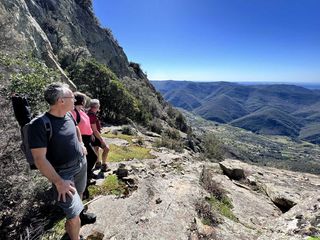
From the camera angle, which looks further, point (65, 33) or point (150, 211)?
point (65, 33)

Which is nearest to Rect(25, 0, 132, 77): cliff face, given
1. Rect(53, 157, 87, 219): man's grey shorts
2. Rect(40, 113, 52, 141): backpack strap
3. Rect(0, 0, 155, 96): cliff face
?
Rect(0, 0, 155, 96): cliff face

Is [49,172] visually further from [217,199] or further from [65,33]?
[65,33]

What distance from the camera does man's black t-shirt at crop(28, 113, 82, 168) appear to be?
143 inches

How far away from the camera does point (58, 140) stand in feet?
12.9

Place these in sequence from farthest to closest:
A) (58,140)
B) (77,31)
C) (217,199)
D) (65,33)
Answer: (77,31), (65,33), (217,199), (58,140)

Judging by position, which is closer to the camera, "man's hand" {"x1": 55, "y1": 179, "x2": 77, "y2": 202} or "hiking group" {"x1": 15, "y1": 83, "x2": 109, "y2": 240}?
"hiking group" {"x1": 15, "y1": 83, "x2": 109, "y2": 240}

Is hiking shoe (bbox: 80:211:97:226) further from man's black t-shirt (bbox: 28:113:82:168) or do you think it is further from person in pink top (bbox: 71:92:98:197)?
man's black t-shirt (bbox: 28:113:82:168)

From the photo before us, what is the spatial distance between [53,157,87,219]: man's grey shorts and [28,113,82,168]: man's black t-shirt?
0.17 metres

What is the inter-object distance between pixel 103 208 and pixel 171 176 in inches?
141

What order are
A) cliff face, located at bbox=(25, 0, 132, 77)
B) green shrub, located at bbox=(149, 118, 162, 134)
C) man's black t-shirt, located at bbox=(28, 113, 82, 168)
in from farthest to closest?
cliff face, located at bbox=(25, 0, 132, 77) → green shrub, located at bbox=(149, 118, 162, 134) → man's black t-shirt, located at bbox=(28, 113, 82, 168)

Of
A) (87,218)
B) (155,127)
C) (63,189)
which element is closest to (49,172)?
(63,189)

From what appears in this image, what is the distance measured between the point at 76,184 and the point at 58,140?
118 centimetres

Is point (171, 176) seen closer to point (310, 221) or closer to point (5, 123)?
point (310, 221)

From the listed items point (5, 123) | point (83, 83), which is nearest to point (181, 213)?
point (5, 123)
